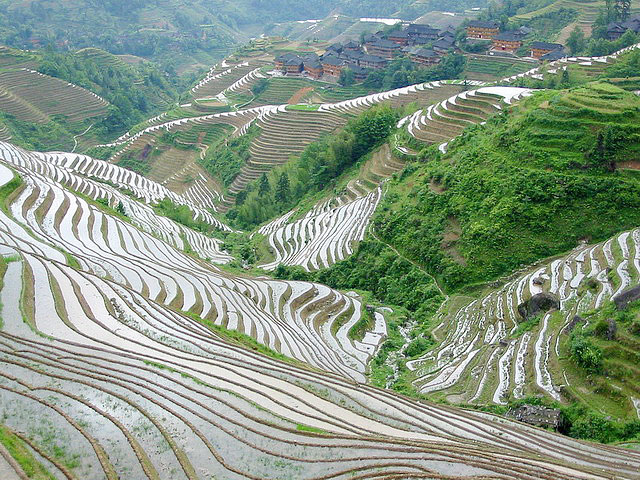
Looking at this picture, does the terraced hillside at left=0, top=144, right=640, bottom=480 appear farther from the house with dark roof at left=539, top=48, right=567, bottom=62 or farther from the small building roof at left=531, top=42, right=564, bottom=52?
the small building roof at left=531, top=42, right=564, bottom=52

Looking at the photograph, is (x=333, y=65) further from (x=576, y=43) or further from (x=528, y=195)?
(x=528, y=195)

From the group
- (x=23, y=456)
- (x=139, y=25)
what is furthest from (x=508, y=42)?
(x=139, y=25)

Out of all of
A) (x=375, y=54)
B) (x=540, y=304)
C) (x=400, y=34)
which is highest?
(x=400, y=34)

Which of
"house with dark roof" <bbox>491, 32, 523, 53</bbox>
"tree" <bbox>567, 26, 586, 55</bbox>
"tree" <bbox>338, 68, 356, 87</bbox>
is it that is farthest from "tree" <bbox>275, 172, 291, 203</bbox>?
"tree" <bbox>567, 26, 586, 55</bbox>

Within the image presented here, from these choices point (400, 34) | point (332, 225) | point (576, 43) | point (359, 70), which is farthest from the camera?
point (400, 34)

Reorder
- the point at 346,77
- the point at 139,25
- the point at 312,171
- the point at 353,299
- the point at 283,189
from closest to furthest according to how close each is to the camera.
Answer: the point at 353,299 < the point at 312,171 < the point at 283,189 < the point at 346,77 < the point at 139,25

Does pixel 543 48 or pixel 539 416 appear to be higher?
pixel 543 48

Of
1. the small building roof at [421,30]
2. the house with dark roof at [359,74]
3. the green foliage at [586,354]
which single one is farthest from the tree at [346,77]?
the green foliage at [586,354]
